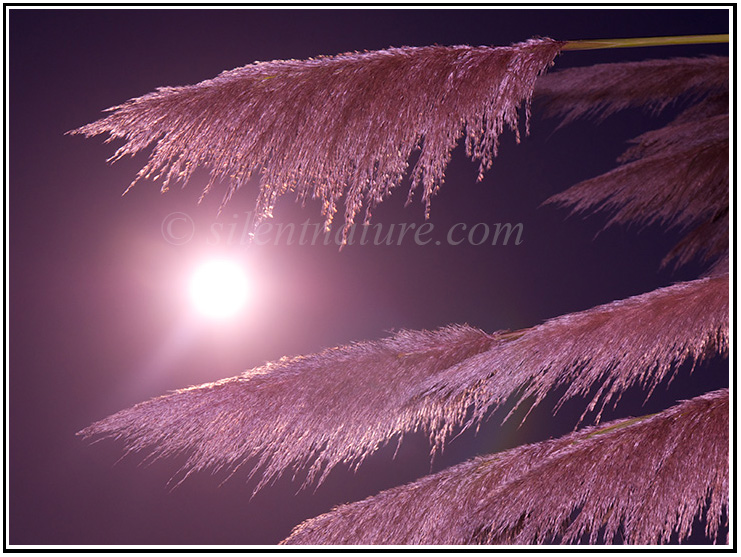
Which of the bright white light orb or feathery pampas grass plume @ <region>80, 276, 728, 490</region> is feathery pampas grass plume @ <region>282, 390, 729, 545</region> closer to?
feathery pampas grass plume @ <region>80, 276, 728, 490</region>

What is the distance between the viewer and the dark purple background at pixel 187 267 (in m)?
1.47

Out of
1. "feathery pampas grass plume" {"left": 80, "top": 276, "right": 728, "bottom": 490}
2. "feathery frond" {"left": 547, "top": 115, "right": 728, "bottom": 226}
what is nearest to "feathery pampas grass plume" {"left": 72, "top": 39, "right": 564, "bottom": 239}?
"feathery pampas grass plume" {"left": 80, "top": 276, "right": 728, "bottom": 490}

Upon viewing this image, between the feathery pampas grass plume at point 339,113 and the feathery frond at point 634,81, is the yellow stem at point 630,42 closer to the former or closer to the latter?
the feathery pampas grass plume at point 339,113

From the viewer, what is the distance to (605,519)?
0.57 m

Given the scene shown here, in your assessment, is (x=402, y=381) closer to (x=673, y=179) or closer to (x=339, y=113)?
(x=339, y=113)

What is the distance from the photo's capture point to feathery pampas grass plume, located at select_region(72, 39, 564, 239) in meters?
0.51

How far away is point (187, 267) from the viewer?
4.98ft

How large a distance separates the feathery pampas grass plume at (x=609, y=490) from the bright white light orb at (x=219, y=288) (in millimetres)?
1052

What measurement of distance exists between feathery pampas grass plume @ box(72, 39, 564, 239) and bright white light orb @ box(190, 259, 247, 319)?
102 centimetres

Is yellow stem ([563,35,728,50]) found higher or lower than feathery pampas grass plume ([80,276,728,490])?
higher

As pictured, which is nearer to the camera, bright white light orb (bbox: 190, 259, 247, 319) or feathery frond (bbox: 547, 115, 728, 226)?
feathery frond (bbox: 547, 115, 728, 226)

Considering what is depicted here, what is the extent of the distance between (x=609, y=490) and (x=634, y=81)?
34.8 inches

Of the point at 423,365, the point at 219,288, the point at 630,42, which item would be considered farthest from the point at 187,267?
the point at 630,42
